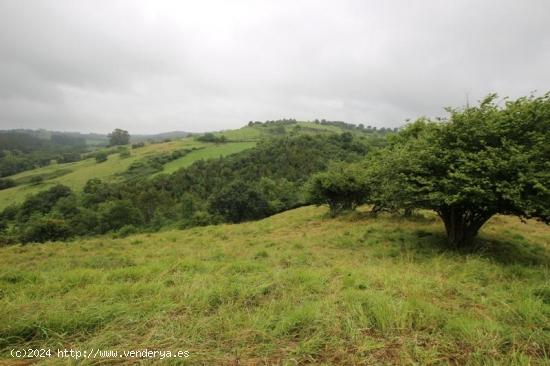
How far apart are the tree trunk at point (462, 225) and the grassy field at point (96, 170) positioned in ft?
277

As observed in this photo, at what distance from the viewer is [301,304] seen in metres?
3.99

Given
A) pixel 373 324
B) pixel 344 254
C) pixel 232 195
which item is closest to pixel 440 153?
pixel 344 254

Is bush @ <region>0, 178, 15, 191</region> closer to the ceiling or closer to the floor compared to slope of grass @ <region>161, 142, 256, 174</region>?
closer to the floor

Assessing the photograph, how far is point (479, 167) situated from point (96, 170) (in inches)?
4343

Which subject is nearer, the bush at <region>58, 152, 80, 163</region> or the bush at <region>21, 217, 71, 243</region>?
the bush at <region>21, 217, 71, 243</region>

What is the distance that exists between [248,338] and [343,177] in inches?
816

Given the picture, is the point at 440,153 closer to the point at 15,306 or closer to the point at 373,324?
the point at 373,324

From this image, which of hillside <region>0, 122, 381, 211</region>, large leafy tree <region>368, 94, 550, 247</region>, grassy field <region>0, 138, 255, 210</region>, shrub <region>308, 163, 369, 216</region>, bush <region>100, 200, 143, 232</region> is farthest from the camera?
hillside <region>0, 122, 381, 211</region>

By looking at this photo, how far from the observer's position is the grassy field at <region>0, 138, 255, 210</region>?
80.2m

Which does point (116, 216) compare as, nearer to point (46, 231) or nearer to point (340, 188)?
point (46, 231)

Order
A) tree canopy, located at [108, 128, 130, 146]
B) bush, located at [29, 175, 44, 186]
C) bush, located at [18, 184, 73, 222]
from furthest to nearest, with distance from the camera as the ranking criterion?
1. tree canopy, located at [108, 128, 130, 146]
2. bush, located at [29, 175, 44, 186]
3. bush, located at [18, 184, 73, 222]

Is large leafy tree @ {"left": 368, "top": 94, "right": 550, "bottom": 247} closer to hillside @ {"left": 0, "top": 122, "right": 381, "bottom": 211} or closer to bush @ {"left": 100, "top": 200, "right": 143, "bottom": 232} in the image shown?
bush @ {"left": 100, "top": 200, "right": 143, "bottom": 232}

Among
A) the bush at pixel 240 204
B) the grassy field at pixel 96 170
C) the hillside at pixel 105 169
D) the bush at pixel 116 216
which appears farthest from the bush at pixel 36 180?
the bush at pixel 240 204

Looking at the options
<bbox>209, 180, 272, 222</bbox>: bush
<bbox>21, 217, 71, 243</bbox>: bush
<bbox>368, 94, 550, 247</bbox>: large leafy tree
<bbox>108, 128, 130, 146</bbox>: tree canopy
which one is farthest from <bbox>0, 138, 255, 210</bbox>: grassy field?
<bbox>368, 94, 550, 247</bbox>: large leafy tree
